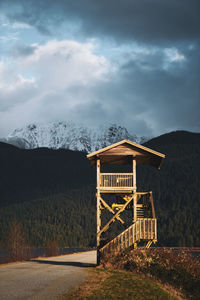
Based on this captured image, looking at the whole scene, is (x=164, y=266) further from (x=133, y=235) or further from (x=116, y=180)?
(x=116, y=180)

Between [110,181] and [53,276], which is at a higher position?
[110,181]

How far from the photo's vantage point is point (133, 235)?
23.4 m

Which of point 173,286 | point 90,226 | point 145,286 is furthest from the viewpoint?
point 90,226

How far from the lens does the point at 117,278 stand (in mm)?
16562

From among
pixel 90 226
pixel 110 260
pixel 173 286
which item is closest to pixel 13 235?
pixel 110 260

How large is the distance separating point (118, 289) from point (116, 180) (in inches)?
501

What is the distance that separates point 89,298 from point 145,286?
381 centimetres

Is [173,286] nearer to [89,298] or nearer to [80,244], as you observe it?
[89,298]

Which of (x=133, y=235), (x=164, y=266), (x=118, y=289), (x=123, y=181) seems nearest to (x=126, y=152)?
(x=123, y=181)

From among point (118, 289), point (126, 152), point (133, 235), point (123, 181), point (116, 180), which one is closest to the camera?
point (118, 289)

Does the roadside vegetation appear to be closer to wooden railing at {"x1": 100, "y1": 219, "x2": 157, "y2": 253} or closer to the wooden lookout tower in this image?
wooden railing at {"x1": 100, "y1": 219, "x2": 157, "y2": 253}

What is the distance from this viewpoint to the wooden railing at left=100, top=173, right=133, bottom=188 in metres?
26.2

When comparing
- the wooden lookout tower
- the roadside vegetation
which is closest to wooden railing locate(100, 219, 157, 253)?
the wooden lookout tower

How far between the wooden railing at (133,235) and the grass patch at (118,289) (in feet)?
18.5
